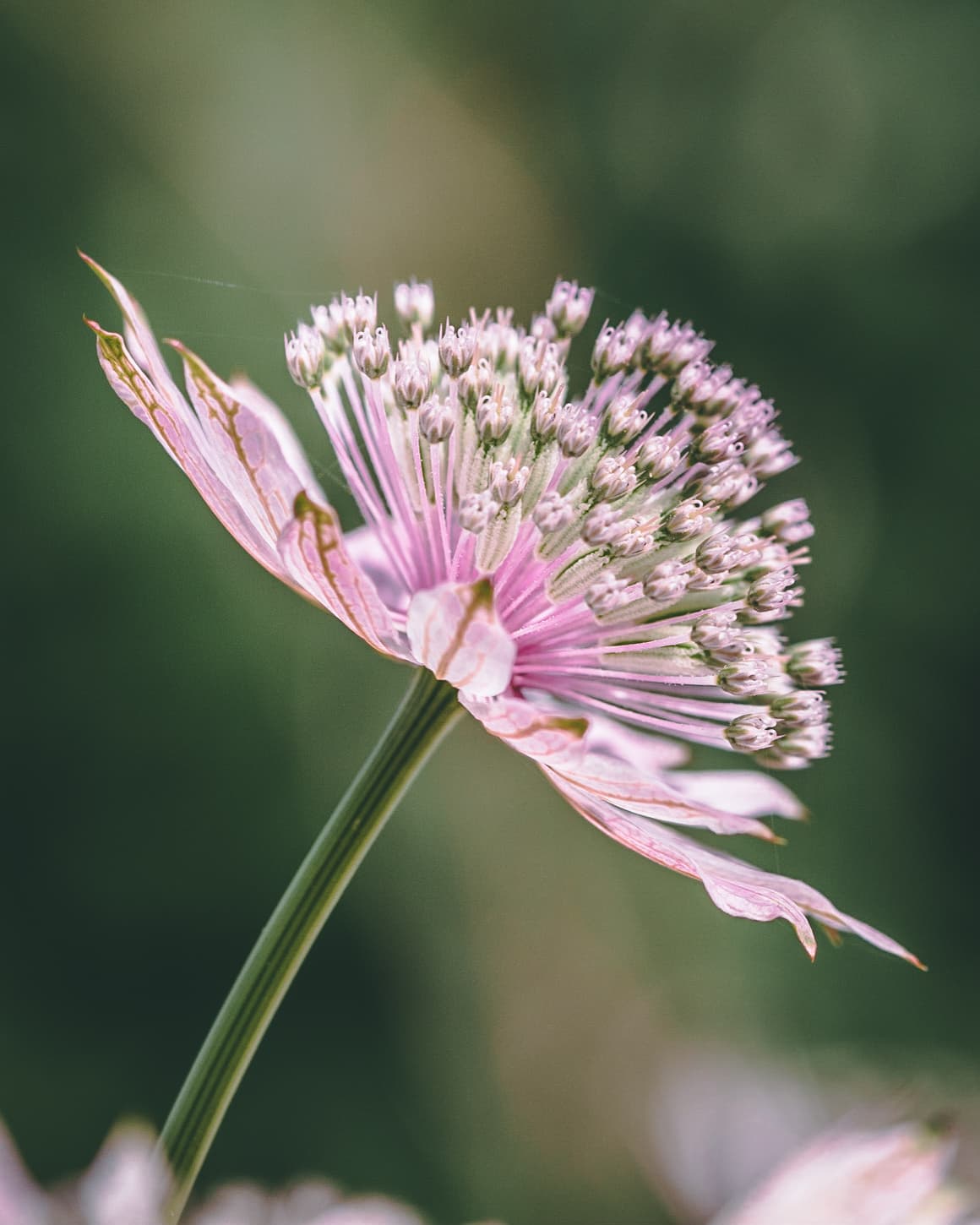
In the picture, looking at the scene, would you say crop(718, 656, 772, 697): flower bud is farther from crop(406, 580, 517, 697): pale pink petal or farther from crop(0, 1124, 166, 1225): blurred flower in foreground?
crop(0, 1124, 166, 1225): blurred flower in foreground

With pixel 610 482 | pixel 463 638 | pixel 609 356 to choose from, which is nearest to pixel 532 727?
pixel 463 638

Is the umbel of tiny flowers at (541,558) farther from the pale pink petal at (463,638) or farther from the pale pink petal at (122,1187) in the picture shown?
the pale pink petal at (122,1187)

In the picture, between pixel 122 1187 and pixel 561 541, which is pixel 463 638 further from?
pixel 122 1187

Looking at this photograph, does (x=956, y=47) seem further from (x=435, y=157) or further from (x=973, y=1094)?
(x=973, y=1094)

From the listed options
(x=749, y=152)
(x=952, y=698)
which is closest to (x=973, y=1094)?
(x=952, y=698)

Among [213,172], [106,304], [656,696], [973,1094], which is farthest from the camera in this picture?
[213,172]

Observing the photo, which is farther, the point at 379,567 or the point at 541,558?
the point at 379,567

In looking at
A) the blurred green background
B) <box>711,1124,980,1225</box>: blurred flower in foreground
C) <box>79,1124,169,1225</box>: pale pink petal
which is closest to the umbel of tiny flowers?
<box>711,1124,980,1225</box>: blurred flower in foreground
